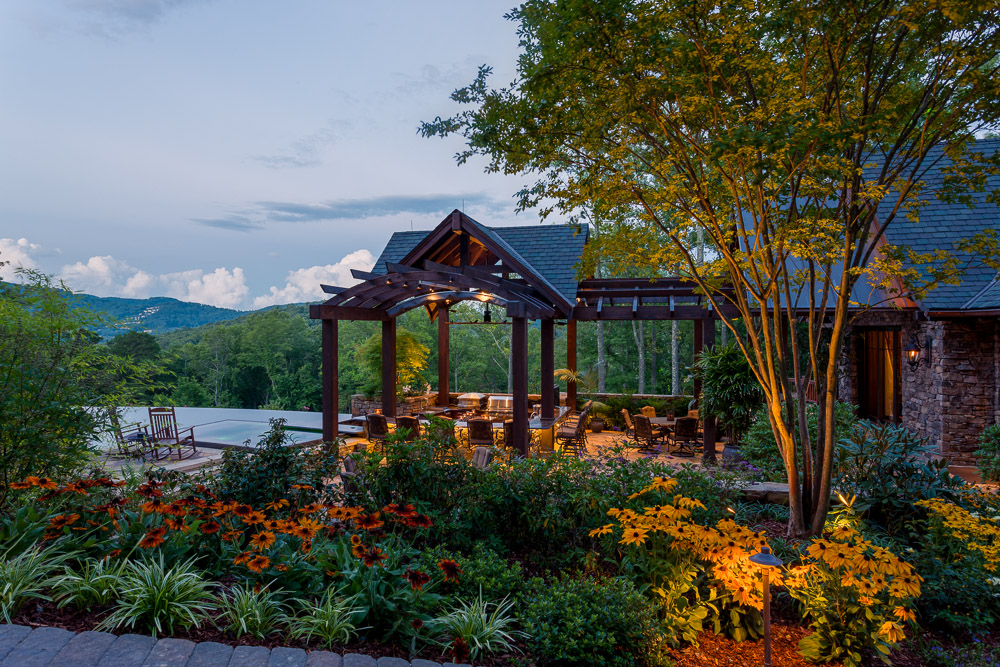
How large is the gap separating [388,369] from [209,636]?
9.52 metres

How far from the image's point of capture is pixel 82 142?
9.86 m

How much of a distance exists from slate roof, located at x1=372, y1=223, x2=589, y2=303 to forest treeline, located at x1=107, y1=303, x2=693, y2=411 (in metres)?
11.4

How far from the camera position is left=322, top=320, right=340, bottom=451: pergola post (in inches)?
404

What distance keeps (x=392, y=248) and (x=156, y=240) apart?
27.3 feet

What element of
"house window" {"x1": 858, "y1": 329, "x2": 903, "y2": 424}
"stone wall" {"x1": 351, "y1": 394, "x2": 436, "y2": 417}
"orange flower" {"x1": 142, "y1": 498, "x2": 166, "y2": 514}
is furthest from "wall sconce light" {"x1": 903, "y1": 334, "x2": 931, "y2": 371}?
"orange flower" {"x1": 142, "y1": 498, "x2": 166, "y2": 514}

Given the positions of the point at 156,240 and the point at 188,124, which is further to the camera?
the point at 156,240

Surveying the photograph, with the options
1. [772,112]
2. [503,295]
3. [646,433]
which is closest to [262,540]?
[772,112]

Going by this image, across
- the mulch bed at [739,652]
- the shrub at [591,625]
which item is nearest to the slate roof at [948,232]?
the mulch bed at [739,652]

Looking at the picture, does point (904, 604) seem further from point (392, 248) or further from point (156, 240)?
point (156, 240)

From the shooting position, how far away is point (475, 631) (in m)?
2.66

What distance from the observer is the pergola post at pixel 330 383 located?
10273mm

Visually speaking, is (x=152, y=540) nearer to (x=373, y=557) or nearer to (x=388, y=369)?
(x=373, y=557)

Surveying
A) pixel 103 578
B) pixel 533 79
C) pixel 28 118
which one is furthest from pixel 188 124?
pixel 103 578

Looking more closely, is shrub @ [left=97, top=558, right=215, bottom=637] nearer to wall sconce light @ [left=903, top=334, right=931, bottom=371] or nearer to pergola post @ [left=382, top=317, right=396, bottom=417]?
pergola post @ [left=382, top=317, right=396, bottom=417]
